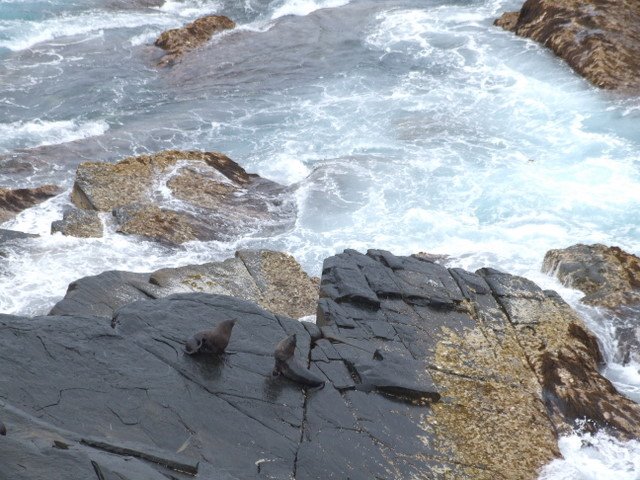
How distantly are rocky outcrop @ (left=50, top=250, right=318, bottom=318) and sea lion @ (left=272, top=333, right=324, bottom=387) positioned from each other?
3.03 metres

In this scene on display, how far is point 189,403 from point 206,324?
1.59 m

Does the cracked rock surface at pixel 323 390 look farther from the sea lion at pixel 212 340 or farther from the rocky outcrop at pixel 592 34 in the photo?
the rocky outcrop at pixel 592 34

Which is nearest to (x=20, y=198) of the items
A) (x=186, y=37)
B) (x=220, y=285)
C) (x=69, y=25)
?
(x=220, y=285)

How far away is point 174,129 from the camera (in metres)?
20.7

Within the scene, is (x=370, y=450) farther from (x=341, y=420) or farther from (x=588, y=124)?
(x=588, y=124)

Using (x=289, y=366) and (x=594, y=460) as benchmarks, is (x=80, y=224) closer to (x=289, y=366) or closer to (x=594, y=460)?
(x=289, y=366)

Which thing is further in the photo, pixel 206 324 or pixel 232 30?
pixel 232 30

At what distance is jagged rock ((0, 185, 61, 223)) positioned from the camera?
50.6ft

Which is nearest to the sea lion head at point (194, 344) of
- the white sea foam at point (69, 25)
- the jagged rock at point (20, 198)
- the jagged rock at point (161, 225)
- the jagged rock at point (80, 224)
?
the jagged rock at point (161, 225)

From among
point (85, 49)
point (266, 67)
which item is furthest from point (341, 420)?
point (85, 49)

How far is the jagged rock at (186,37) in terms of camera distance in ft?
86.0

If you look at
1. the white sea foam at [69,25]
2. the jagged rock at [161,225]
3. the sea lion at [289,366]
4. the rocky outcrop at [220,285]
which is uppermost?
the sea lion at [289,366]

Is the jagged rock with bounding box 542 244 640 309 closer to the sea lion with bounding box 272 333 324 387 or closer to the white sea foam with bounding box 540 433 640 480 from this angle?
the white sea foam with bounding box 540 433 640 480

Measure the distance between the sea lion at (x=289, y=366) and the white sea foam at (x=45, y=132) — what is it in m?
13.3
